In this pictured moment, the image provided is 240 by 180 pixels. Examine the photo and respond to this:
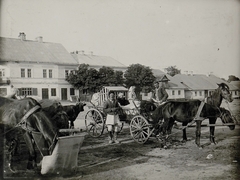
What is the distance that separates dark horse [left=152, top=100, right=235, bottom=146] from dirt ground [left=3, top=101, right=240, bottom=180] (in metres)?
0.77

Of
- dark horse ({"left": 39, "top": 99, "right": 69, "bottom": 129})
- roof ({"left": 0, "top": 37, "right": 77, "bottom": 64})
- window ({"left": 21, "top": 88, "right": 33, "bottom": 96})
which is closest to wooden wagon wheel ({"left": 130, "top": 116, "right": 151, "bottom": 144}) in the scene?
dark horse ({"left": 39, "top": 99, "right": 69, "bottom": 129})

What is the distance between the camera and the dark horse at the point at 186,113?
23.4 ft

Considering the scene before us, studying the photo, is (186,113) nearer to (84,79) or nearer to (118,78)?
(84,79)

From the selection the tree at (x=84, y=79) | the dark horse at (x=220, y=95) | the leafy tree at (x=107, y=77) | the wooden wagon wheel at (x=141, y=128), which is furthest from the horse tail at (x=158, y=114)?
the leafy tree at (x=107, y=77)

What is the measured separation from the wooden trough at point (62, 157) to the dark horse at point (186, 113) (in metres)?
3.55

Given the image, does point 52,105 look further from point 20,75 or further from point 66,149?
point 66,149

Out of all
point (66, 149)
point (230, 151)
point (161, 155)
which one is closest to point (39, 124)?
point (66, 149)

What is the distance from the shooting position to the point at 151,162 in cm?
570

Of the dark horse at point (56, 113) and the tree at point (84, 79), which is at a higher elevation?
the tree at point (84, 79)

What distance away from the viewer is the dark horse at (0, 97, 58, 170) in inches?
175

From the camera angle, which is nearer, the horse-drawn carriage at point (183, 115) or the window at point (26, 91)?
the horse-drawn carriage at point (183, 115)

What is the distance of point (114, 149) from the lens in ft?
23.7

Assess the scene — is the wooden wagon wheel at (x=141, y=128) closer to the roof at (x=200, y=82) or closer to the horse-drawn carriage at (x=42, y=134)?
the roof at (x=200, y=82)

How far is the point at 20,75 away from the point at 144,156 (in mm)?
4669
